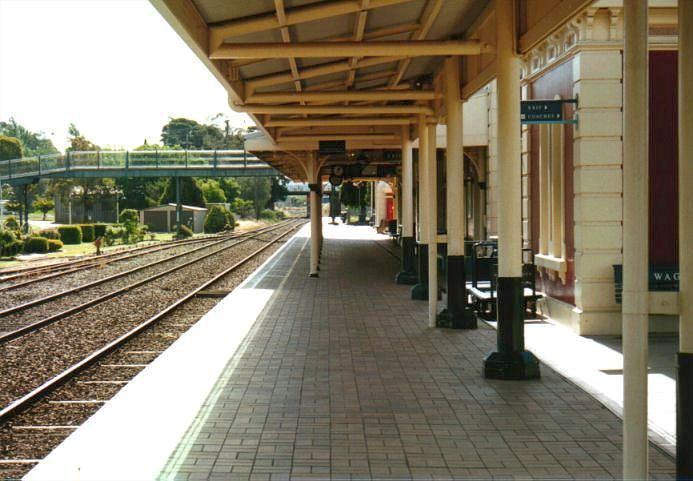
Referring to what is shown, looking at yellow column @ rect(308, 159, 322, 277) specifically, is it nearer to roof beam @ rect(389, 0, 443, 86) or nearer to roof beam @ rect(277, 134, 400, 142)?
roof beam @ rect(277, 134, 400, 142)

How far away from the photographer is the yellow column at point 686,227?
420 centimetres

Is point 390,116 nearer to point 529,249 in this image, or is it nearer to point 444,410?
point 529,249

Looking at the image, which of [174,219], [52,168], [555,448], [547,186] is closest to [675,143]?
[547,186]

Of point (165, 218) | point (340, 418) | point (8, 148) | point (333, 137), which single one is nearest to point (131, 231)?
point (165, 218)

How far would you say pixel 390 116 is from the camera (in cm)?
1530

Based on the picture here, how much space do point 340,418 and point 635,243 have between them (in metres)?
2.98

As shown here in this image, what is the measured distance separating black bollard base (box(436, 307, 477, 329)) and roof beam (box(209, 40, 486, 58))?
408 cm

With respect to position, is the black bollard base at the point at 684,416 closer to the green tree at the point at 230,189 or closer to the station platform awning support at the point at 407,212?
the station platform awning support at the point at 407,212

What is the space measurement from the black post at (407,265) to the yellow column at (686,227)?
13.7 metres

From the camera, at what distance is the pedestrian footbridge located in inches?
1988

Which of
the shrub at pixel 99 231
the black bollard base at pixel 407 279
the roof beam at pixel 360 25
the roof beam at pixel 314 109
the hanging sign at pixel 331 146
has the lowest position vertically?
the black bollard base at pixel 407 279

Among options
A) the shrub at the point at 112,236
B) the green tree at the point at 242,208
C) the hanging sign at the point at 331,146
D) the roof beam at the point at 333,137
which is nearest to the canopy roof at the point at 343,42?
the hanging sign at the point at 331,146

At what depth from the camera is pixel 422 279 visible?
1531 centimetres

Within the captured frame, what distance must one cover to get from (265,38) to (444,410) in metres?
4.49
